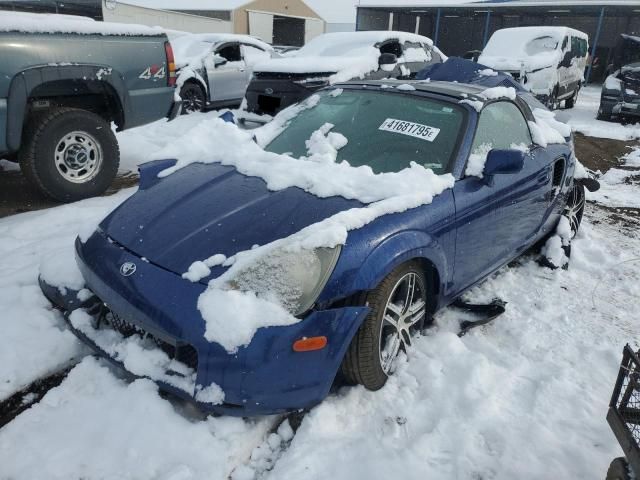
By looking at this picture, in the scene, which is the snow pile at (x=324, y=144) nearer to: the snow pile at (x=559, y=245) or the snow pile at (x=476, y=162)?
the snow pile at (x=476, y=162)

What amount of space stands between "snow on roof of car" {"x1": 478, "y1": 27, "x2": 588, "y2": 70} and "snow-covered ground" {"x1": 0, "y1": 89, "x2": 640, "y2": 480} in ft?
30.4

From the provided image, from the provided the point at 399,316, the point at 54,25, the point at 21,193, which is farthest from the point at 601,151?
the point at 21,193

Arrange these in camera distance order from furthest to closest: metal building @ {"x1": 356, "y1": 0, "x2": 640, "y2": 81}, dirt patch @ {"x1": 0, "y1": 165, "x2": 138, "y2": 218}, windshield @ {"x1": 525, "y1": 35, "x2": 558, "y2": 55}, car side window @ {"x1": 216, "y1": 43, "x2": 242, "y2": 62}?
1. metal building @ {"x1": 356, "y1": 0, "x2": 640, "y2": 81}
2. windshield @ {"x1": 525, "y1": 35, "x2": 558, "y2": 55}
3. car side window @ {"x1": 216, "y1": 43, "x2": 242, "y2": 62}
4. dirt patch @ {"x1": 0, "y1": 165, "x2": 138, "y2": 218}

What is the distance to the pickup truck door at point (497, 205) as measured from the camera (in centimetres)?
283

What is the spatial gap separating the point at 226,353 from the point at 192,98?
7.70 m

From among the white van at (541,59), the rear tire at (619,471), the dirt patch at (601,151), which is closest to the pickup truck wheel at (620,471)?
the rear tire at (619,471)

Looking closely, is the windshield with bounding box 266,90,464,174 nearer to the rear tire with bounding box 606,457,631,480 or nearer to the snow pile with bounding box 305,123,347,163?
the snow pile with bounding box 305,123,347,163

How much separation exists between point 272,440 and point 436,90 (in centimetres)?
238

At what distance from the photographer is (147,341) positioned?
2197 mm

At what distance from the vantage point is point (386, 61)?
7605mm

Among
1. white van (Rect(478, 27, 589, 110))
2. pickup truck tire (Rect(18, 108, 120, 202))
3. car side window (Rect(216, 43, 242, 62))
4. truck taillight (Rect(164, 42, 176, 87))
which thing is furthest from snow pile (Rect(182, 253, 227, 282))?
white van (Rect(478, 27, 589, 110))

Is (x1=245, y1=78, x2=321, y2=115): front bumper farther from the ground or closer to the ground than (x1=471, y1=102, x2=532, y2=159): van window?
closer to the ground

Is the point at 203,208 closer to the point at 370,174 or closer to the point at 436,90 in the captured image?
the point at 370,174

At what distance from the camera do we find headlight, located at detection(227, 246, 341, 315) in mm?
2031
